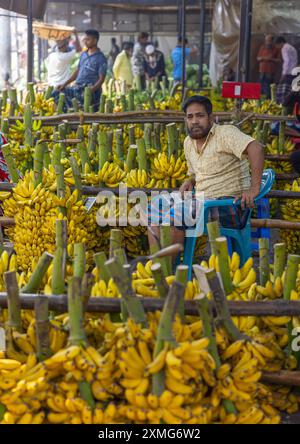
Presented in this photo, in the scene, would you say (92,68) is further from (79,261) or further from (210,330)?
(210,330)

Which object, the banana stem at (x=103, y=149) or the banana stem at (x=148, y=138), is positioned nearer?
the banana stem at (x=103, y=149)

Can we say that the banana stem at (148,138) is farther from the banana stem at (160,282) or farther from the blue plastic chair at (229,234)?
the banana stem at (160,282)

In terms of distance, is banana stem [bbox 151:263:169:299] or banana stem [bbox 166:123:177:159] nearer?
banana stem [bbox 151:263:169:299]

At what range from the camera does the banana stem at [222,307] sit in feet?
7.95

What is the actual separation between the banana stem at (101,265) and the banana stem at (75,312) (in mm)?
265

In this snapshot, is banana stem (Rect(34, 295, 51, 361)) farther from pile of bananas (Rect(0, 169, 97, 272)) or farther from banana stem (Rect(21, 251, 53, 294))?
pile of bananas (Rect(0, 169, 97, 272))


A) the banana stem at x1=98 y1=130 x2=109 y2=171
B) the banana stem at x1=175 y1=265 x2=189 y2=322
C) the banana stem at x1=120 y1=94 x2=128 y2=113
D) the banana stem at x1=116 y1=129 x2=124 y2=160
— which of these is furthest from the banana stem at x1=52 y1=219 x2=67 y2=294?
the banana stem at x1=120 y1=94 x2=128 y2=113

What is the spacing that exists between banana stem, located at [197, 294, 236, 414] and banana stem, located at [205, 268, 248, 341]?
69mm

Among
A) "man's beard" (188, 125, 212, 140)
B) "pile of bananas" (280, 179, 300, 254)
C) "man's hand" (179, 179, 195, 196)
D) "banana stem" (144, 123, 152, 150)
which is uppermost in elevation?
"man's beard" (188, 125, 212, 140)

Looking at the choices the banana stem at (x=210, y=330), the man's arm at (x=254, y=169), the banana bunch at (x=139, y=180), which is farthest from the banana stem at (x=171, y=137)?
the banana stem at (x=210, y=330)

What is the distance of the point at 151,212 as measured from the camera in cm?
452

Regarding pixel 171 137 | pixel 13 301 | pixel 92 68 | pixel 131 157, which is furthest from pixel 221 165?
pixel 92 68

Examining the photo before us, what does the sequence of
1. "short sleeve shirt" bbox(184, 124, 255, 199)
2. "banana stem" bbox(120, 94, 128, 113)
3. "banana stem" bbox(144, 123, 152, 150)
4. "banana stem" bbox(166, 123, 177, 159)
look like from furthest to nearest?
"banana stem" bbox(120, 94, 128, 113) < "banana stem" bbox(144, 123, 152, 150) < "banana stem" bbox(166, 123, 177, 159) < "short sleeve shirt" bbox(184, 124, 255, 199)

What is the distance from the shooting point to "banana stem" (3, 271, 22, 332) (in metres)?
2.46
